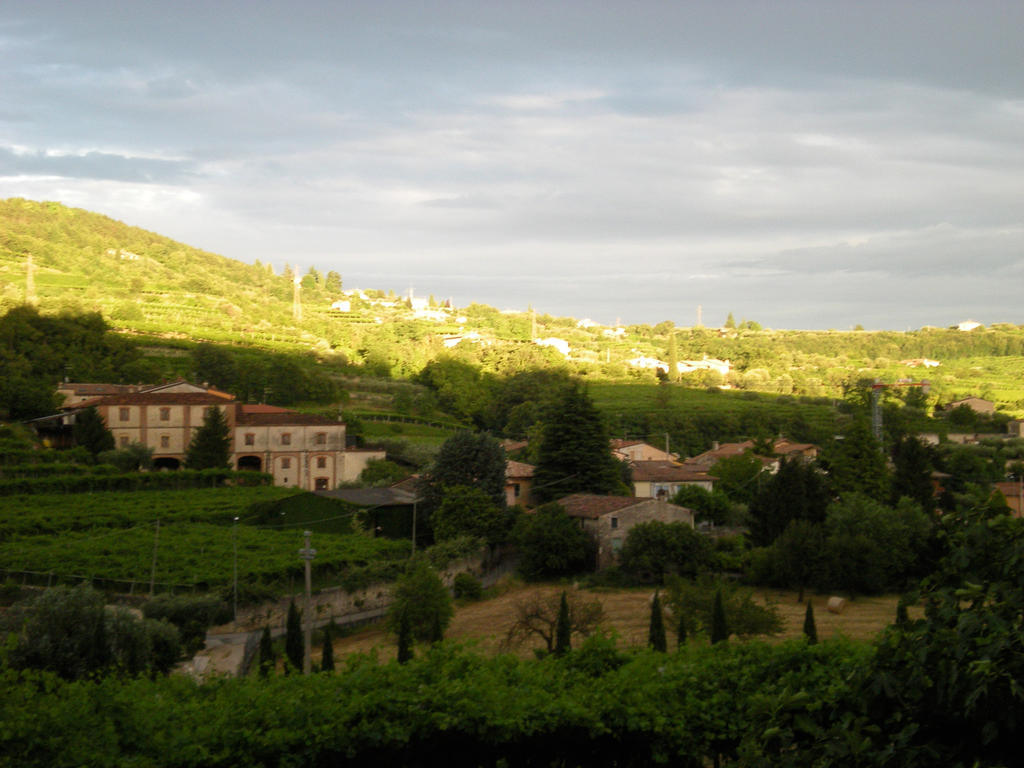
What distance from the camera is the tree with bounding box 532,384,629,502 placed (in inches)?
1673

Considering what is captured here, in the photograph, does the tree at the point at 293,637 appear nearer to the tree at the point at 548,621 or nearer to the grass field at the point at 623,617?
the grass field at the point at 623,617

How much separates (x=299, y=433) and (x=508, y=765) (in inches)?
1616

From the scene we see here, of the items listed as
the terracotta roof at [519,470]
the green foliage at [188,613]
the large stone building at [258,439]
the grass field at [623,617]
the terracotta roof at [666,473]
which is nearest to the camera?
the green foliage at [188,613]

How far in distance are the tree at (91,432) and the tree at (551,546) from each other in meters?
23.4

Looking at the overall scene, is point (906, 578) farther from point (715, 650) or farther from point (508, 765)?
point (508, 765)

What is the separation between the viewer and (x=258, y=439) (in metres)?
48.7

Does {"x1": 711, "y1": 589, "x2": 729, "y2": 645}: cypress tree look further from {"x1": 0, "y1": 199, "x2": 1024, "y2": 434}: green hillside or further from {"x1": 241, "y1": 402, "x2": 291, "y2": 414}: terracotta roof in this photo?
{"x1": 0, "y1": 199, "x2": 1024, "y2": 434}: green hillside

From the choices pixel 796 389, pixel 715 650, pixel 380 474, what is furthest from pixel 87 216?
pixel 715 650

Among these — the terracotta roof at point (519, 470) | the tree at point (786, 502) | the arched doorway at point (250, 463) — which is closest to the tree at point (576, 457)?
the terracotta roof at point (519, 470)

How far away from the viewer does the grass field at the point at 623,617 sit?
2480cm

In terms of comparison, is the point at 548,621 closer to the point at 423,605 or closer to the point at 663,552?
the point at 423,605

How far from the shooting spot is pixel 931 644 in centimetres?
572

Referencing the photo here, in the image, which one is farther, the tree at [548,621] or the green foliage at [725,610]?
the green foliage at [725,610]

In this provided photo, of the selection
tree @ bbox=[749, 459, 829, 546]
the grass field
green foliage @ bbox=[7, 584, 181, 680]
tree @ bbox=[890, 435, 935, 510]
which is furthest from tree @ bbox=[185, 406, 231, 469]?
tree @ bbox=[890, 435, 935, 510]
